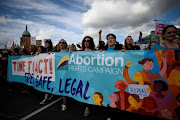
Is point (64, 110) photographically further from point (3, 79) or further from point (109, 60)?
point (3, 79)

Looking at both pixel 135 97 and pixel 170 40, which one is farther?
pixel 170 40

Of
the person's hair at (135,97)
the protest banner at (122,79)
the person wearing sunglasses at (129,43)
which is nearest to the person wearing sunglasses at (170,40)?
the protest banner at (122,79)

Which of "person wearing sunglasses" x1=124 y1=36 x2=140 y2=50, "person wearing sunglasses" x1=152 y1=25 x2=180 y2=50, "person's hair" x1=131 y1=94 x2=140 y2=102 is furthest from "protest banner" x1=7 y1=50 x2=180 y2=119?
"person wearing sunglasses" x1=124 y1=36 x2=140 y2=50

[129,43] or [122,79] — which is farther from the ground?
[129,43]

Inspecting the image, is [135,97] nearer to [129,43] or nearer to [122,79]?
[122,79]

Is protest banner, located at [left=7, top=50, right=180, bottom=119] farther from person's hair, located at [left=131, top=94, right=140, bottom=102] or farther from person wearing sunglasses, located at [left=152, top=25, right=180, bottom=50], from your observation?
person wearing sunglasses, located at [left=152, top=25, right=180, bottom=50]

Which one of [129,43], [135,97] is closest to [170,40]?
[129,43]

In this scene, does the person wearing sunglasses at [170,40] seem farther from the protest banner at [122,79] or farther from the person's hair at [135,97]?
the person's hair at [135,97]

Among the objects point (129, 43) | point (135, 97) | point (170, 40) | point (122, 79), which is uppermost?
point (129, 43)

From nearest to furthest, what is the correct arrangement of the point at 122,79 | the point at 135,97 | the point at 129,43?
the point at 135,97
the point at 122,79
the point at 129,43

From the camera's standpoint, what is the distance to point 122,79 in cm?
218

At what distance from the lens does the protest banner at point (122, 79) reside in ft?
6.10

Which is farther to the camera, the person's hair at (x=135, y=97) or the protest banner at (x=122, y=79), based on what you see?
the person's hair at (x=135, y=97)

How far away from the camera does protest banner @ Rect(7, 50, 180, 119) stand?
1.86 metres
